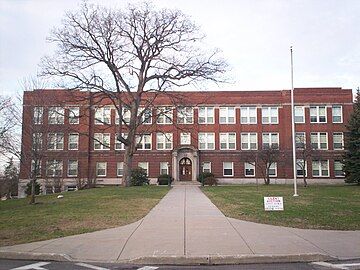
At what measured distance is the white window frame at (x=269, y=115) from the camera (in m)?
51.5

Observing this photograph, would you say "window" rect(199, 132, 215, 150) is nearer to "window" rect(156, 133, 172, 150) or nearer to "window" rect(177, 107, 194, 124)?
"window" rect(177, 107, 194, 124)

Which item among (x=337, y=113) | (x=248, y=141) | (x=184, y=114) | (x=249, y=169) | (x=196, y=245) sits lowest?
(x=196, y=245)

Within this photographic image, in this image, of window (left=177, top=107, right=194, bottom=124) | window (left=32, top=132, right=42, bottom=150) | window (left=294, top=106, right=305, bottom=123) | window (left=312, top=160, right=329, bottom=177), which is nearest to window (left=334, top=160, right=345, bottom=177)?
window (left=312, top=160, right=329, bottom=177)

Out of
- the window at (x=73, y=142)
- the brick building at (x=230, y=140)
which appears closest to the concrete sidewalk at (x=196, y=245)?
the brick building at (x=230, y=140)

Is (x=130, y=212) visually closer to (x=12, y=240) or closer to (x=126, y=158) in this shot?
(x=12, y=240)

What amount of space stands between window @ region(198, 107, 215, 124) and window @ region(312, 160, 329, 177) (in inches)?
559

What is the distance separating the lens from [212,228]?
1209 cm

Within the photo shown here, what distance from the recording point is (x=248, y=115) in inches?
2035

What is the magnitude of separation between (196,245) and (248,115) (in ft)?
142

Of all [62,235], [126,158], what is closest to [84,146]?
[126,158]

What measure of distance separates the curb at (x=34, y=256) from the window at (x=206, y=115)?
143ft

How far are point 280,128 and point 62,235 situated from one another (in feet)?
143

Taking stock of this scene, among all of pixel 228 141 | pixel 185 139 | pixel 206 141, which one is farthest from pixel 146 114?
pixel 228 141

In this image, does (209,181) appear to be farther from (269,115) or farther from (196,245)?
(196,245)
